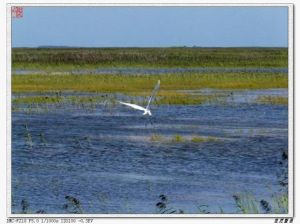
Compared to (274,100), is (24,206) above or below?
below

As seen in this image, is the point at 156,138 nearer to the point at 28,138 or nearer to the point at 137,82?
the point at 28,138

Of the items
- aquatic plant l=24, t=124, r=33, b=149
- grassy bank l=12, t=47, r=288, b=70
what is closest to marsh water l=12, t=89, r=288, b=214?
aquatic plant l=24, t=124, r=33, b=149

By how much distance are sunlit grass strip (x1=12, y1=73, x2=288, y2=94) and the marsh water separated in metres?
2.15

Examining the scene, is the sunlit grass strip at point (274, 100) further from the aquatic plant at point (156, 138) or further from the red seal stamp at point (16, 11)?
the red seal stamp at point (16, 11)

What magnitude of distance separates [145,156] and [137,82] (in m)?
8.04

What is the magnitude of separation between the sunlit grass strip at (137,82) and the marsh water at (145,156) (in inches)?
84.5

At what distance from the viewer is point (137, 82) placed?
107 ft

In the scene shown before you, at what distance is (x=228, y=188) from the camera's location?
74.5ft

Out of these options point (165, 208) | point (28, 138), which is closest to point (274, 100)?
point (28, 138)

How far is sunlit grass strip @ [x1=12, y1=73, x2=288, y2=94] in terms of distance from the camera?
3108 cm

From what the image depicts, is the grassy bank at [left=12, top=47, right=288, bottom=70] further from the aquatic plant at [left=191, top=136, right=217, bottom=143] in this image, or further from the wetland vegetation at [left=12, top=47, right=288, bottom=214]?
the aquatic plant at [left=191, top=136, right=217, bottom=143]

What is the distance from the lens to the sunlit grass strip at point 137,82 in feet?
102
